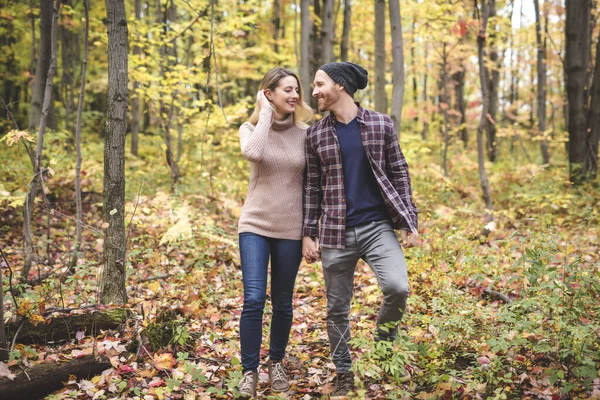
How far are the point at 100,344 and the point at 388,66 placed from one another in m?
23.8

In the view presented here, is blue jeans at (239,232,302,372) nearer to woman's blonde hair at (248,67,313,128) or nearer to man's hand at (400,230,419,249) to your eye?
man's hand at (400,230,419,249)

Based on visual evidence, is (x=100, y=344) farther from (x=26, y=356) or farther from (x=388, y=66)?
(x=388, y=66)

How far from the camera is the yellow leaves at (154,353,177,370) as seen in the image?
3.71m

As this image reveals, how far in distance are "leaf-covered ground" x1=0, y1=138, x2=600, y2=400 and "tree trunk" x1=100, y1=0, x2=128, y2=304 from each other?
1.21 feet

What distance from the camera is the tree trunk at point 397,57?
706cm

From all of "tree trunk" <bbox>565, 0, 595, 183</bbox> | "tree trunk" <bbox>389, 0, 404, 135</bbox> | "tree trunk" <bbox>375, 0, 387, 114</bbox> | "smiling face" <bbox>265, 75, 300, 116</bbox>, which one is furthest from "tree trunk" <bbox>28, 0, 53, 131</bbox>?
"tree trunk" <bbox>565, 0, 595, 183</bbox>

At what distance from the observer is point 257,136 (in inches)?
133

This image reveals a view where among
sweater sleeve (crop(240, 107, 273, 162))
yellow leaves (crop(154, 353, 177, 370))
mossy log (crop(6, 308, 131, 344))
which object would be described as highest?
sweater sleeve (crop(240, 107, 273, 162))

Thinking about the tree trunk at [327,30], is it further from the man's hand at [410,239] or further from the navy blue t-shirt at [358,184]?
the man's hand at [410,239]

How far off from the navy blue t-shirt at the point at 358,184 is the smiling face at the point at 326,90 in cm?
25

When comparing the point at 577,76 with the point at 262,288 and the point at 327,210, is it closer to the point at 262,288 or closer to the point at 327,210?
the point at 327,210

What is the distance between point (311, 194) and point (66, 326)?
2605 millimetres

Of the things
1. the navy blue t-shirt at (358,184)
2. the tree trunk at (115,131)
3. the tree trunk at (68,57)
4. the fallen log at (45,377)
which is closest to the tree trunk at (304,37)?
the tree trunk at (115,131)

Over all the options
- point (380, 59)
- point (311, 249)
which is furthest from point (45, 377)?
point (380, 59)
